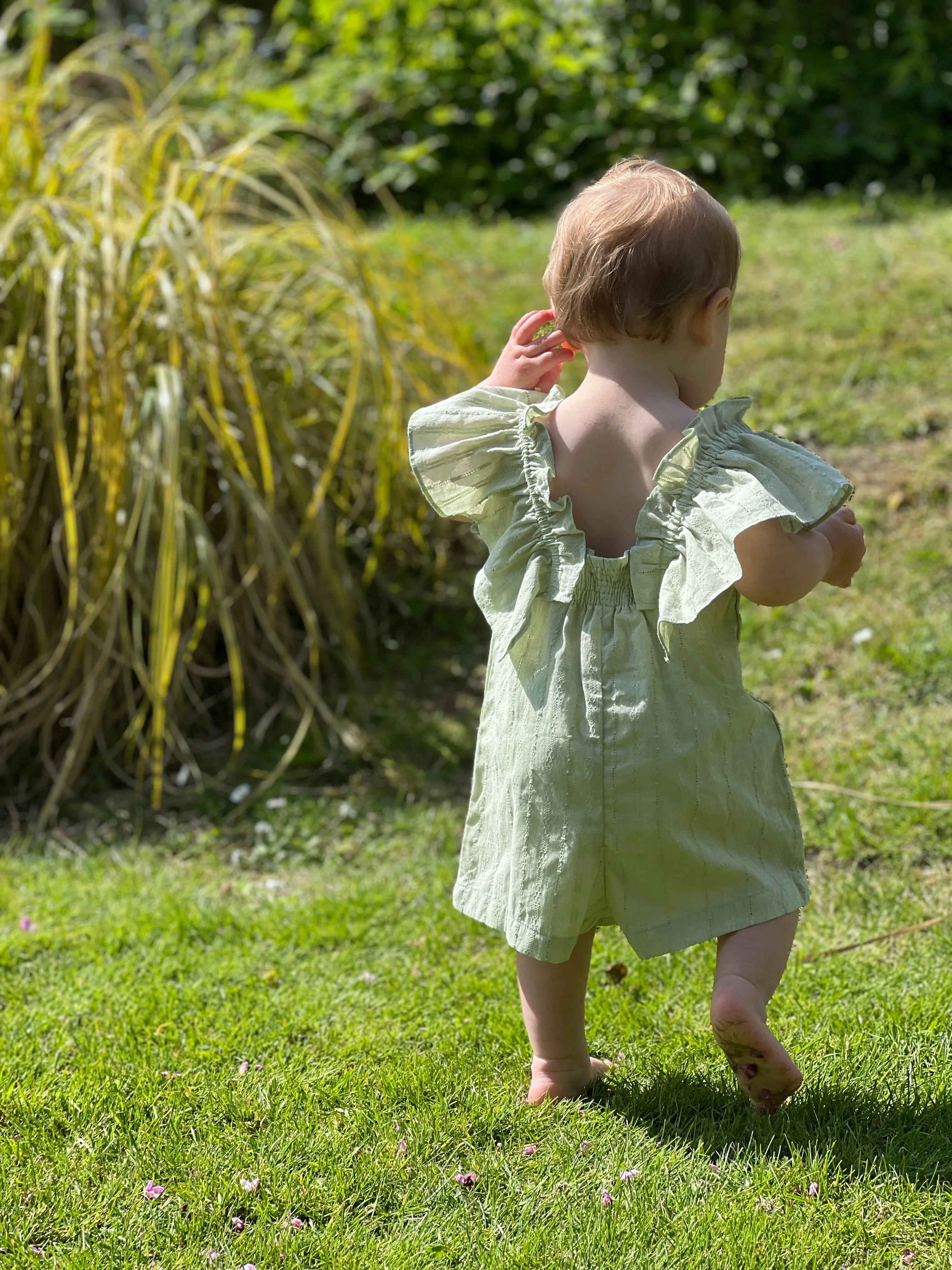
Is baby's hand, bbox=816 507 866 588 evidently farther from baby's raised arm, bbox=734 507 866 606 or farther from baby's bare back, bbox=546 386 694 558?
baby's bare back, bbox=546 386 694 558

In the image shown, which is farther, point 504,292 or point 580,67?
point 580,67

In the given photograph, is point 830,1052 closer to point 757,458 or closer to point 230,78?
point 757,458

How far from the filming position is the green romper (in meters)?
1.98

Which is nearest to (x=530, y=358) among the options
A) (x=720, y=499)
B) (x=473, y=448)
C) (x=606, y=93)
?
(x=473, y=448)

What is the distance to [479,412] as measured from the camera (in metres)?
2.17

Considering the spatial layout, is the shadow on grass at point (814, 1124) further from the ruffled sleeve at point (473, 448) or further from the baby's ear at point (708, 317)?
the baby's ear at point (708, 317)

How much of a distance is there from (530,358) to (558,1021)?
3.61 feet

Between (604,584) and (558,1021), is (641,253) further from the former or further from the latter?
(558,1021)

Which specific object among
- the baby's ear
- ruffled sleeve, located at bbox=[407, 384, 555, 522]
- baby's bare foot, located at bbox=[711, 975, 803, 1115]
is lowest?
baby's bare foot, located at bbox=[711, 975, 803, 1115]

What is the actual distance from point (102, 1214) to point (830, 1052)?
1.22 meters

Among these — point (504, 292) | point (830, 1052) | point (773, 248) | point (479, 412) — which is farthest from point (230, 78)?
point (830, 1052)

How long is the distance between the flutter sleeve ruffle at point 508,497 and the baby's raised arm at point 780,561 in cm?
25

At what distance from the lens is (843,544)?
2.05 m

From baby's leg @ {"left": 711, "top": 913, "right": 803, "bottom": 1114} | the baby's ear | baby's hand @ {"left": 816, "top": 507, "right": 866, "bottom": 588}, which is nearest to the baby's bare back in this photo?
the baby's ear
